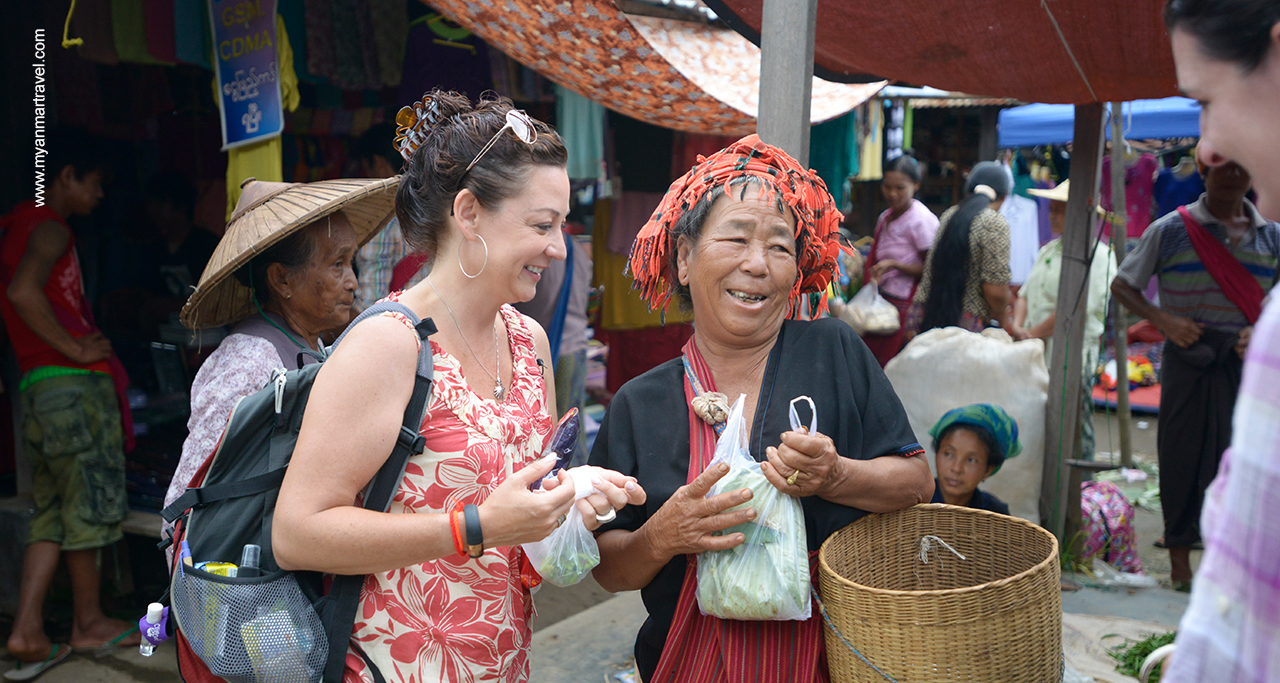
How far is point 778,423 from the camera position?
186 centimetres

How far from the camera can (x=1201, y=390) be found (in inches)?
179

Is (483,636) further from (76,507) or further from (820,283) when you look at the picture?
(76,507)

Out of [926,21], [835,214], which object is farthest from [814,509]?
[926,21]

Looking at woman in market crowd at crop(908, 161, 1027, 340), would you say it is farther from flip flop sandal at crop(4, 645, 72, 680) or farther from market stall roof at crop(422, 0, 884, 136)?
flip flop sandal at crop(4, 645, 72, 680)

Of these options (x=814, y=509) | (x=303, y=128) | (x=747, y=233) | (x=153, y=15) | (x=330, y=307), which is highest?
(x=153, y=15)

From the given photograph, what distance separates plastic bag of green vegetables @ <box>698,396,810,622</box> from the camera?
1.65 m

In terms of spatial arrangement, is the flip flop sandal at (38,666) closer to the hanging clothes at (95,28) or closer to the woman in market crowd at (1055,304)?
the hanging clothes at (95,28)

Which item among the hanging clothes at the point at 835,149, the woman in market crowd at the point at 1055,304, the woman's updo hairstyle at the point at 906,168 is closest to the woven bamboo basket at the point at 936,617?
the woman in market crowd at the point at 1055,304

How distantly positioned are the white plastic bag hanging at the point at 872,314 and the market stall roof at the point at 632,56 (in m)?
1.57

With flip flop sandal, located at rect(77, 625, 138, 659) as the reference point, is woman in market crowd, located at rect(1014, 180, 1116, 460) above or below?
above

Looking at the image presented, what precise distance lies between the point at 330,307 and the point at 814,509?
Answer: 5.24 feet

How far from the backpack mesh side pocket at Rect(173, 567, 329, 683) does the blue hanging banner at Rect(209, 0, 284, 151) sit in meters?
2.66

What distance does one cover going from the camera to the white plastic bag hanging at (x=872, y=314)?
575cm
